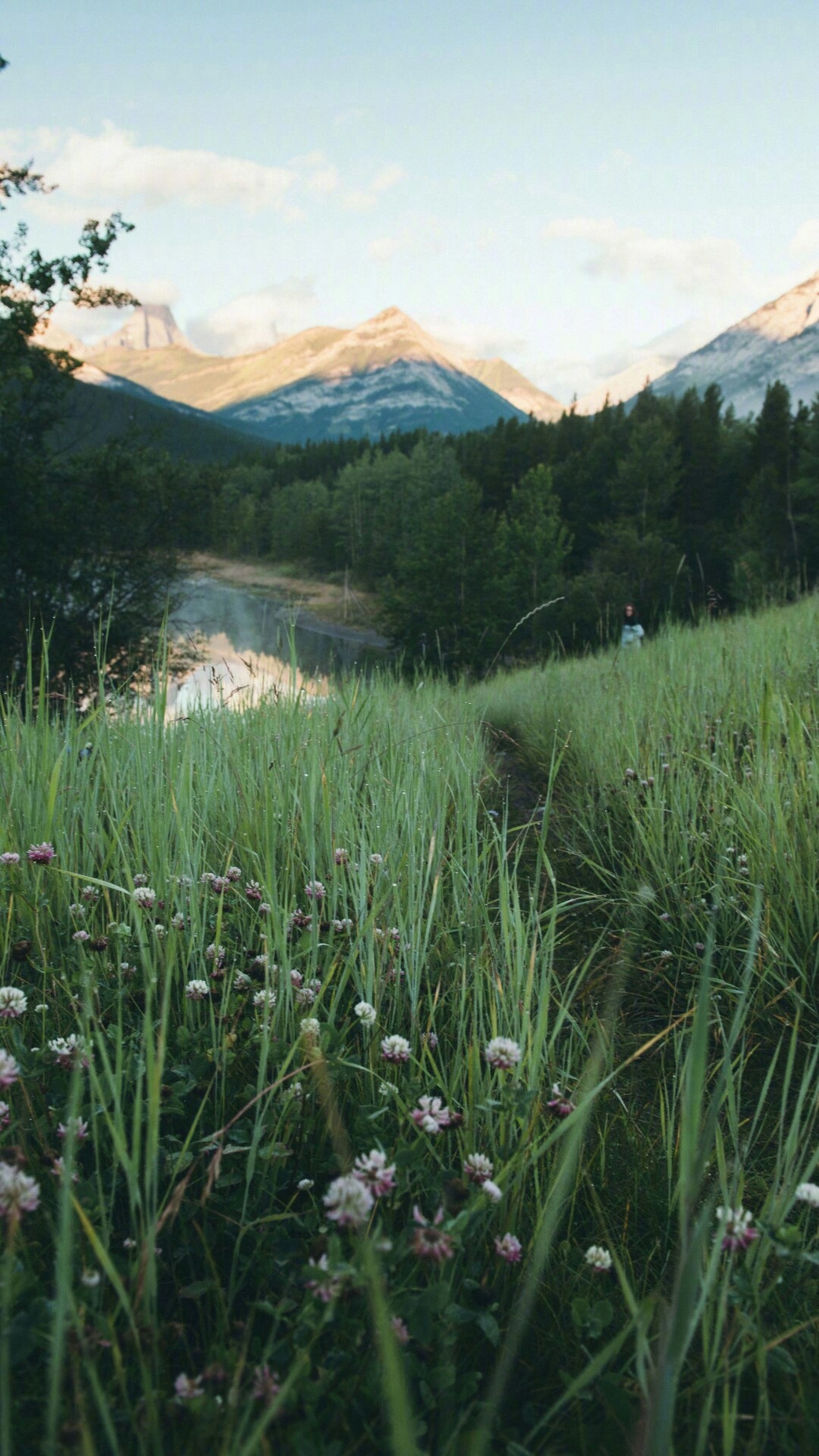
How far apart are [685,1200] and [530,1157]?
1.40 ft

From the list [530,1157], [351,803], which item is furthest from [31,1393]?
[351,803]

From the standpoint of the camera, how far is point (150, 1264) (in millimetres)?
829

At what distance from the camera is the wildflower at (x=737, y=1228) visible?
91cm

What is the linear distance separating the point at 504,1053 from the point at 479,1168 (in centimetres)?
16

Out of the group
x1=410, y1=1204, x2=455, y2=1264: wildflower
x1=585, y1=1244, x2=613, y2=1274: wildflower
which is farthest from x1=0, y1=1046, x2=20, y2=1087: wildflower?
x1=585, y1=1244, x2=613, y2=1274: wildflower

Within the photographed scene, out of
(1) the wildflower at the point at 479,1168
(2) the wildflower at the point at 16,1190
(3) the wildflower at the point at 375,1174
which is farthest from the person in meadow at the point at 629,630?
(2) the wildflower at the point at 16,1190

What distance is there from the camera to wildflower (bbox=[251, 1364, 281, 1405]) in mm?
765

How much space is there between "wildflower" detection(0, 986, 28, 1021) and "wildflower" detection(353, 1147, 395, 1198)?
2.07ft

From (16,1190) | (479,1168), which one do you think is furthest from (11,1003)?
(479,1168)

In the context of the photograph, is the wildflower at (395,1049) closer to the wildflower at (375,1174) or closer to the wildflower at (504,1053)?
the wildflower at (504,1053)

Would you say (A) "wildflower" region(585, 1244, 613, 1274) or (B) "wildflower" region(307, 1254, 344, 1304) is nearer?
(B) "wildflower" region(307, 1254, 344, 1304)

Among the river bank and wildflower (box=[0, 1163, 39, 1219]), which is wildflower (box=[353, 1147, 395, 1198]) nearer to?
wildflower (box=[0, 1163, 39, 1219])

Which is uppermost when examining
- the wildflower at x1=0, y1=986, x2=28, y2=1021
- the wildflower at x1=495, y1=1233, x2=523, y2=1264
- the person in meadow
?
the person in meadow

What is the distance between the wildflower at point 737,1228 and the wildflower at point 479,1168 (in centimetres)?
30
